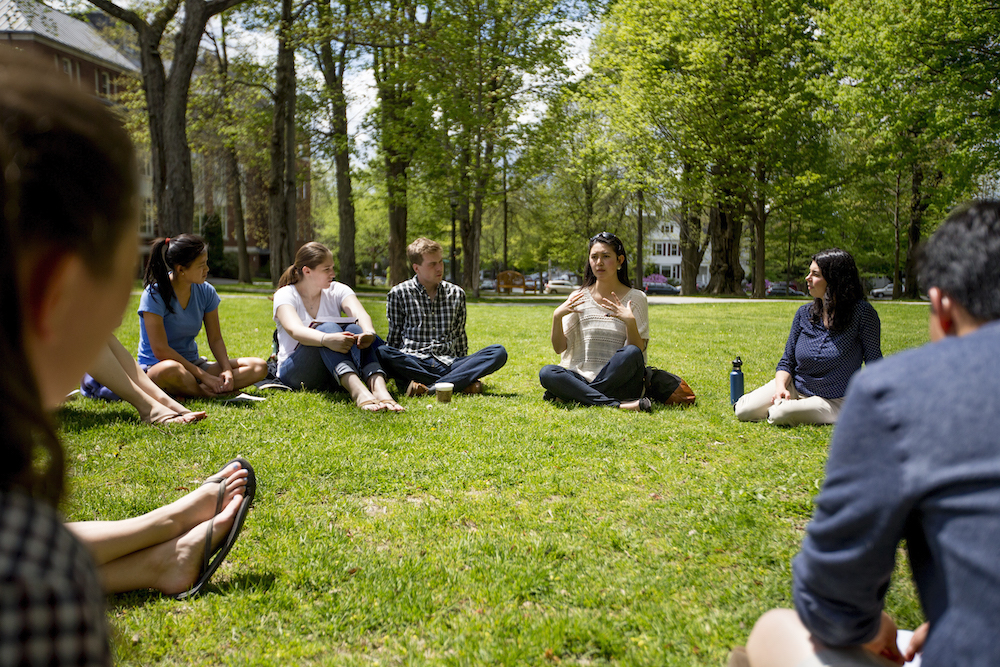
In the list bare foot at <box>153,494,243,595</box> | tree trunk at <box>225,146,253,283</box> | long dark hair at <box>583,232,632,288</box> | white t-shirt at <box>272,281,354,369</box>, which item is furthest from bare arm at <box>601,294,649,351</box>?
tree trunk at <box>225,146,253,283</box>

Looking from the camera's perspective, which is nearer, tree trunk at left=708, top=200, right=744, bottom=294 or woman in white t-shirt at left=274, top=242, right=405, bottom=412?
woman in white t-shirt at left=274, top=242, right=405, bottom=412

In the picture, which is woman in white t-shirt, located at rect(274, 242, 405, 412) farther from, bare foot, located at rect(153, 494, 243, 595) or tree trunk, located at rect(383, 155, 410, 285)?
tree trunk, located at rect(383, 155, 410, 285)

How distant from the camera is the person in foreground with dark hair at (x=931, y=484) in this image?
3.71 feet

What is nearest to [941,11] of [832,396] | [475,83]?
[475,83]

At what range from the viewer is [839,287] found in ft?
18.5

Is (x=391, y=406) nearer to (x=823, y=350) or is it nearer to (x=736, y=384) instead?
(x=736, y=384)

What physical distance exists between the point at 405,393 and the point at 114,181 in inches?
255

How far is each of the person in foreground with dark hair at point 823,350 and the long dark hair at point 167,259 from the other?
4901mm

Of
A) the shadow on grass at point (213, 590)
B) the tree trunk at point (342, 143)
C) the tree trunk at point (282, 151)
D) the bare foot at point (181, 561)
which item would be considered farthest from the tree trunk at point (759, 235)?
the bare foot at point (181, 561)

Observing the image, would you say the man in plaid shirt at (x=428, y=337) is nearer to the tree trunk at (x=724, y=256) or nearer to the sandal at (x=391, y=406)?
the sandal at (x=391, y=406)

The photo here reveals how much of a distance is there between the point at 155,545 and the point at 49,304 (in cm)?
242

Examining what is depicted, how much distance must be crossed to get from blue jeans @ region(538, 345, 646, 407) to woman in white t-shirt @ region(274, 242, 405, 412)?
149 centimetres

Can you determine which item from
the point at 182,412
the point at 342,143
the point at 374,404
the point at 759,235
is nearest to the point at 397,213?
the point at 342,143

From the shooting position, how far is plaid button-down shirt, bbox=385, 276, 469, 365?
744 centimetres
